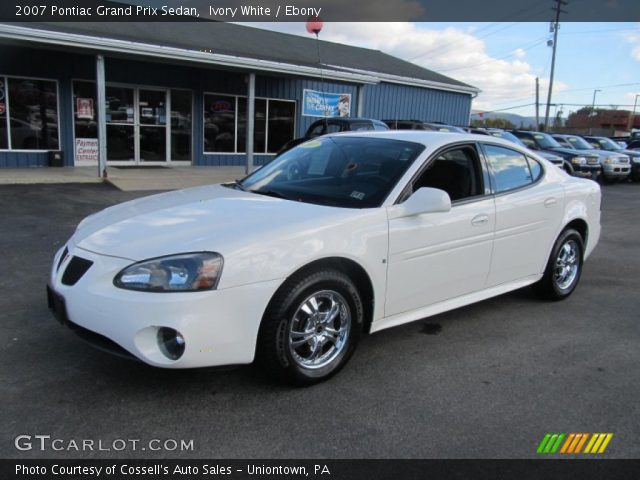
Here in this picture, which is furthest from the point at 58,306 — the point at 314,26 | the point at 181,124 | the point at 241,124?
the point at 241,124

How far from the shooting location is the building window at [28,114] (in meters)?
13.9

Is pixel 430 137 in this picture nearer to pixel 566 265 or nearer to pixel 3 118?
pixel 566 265

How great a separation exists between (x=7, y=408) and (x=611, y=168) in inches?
754

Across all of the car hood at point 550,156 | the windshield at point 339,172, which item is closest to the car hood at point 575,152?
the car hood at point 550,156

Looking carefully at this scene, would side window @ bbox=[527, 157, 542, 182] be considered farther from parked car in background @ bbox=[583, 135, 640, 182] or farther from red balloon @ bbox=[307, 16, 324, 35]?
parked car in background @ bbox=[583, 135, 640, 182]

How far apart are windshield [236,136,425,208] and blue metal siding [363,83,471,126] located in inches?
702

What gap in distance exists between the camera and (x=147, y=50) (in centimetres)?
1281

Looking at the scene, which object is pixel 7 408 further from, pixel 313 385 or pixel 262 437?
pixel 313 385

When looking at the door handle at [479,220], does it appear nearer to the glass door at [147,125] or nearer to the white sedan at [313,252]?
the white sedan at [313,252]

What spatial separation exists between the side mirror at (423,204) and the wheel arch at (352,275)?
0.46 metres

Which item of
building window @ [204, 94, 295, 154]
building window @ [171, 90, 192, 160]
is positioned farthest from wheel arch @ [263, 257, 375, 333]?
building window @ [204, 94, 295, 154]

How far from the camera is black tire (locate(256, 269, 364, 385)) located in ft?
10.2
